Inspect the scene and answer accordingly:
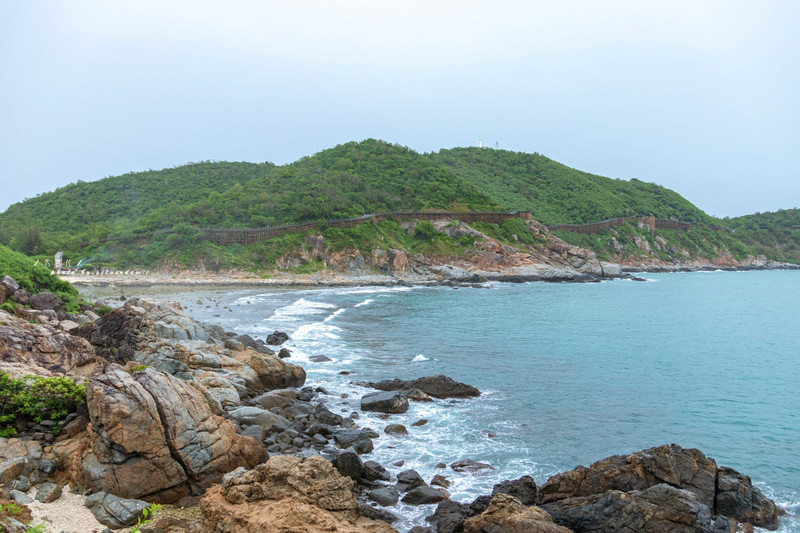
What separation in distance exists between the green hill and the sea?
71.5 m

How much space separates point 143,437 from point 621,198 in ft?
463

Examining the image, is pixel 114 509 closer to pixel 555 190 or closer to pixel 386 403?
pixel 386 403

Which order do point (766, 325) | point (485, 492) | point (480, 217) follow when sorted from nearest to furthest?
point (485, 492) → point (766, 325) → point (480, 217)

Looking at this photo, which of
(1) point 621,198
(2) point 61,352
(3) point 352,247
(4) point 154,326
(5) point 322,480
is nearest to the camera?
(5) point 322,480

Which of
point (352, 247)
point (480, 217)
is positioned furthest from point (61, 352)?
point (480, 217)

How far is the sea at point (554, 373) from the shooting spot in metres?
15.0

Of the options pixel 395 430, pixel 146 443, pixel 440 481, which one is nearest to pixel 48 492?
pixel 146 443

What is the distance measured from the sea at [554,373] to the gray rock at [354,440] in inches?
12.7

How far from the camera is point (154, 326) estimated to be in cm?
2047

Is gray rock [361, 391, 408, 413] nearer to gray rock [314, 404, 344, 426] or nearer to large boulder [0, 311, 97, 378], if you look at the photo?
gray rock [314, 404, 344, 426]

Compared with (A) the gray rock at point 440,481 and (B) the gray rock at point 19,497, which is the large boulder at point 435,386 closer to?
(A) the gray rock at point 440,481

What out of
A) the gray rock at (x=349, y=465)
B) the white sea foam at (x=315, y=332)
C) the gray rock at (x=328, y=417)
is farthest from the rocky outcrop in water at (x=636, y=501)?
the white sea foam at (x=315, y=332)

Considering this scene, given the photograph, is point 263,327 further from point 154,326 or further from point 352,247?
point 352,247

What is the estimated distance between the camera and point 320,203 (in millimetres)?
85562
